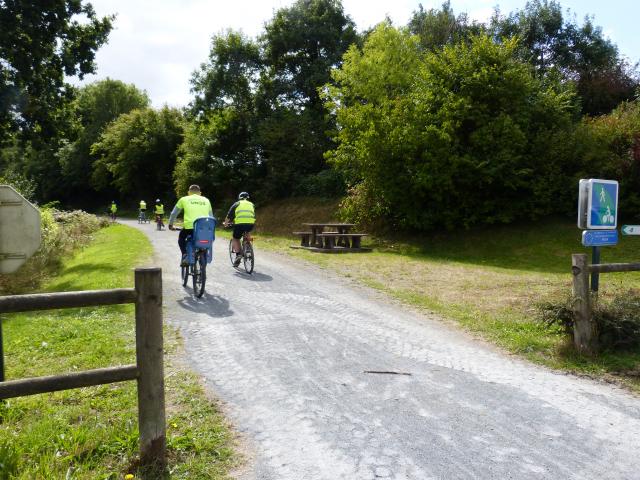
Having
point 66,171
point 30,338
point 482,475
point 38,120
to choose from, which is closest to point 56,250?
point 38,120

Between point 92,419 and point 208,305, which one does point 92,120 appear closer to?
point 208,305

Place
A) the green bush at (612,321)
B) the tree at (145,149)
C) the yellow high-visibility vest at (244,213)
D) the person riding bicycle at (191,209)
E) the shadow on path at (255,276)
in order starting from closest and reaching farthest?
the green bush at (612,321), the person riding bicycle at (191,209), the shadow on path at (255,276), the yellow high-visibility vest at (244,213), the tree at (145,149)

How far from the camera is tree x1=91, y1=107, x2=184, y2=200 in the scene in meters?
48.0

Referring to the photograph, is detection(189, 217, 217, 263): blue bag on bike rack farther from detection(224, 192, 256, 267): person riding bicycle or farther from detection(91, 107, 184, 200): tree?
detection(91, 107, 184, 200): tree

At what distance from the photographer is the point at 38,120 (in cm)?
1930

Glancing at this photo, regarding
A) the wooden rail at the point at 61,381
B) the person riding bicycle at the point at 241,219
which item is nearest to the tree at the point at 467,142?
the person riding bicycle at the point at 241,219

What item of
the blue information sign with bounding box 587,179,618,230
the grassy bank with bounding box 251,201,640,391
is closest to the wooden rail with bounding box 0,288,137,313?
the grassy bank with bounding box 251,201,640,391

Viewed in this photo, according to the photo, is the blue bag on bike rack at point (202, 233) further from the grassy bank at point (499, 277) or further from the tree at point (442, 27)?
the tree at point (442, 27)

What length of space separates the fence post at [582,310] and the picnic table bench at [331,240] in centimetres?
1108

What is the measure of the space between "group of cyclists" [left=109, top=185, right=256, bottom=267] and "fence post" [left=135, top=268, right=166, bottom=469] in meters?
5.63

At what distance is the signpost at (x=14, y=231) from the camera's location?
372 centimetres

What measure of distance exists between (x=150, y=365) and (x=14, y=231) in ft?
5.12

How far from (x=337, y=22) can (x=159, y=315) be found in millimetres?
35398

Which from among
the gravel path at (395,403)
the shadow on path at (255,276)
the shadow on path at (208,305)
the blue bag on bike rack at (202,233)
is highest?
the blue bag on bike rack at (202,233)
